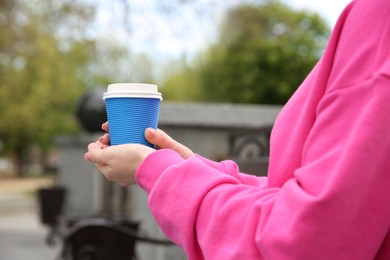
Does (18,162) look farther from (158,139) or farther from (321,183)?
(321,183)

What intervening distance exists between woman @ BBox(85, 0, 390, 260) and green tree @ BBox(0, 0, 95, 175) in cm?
1019

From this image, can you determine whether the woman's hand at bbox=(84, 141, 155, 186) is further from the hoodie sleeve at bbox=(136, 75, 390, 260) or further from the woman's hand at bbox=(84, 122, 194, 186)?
the hoodie sleeve at bbox=(136, 75, 390, 260)

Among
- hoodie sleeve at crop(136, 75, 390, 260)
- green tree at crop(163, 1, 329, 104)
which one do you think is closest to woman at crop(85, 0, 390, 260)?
hoodie sleeve at crop(136, 75, 390, 260)

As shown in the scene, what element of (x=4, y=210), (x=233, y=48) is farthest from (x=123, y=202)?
(x=233, y=48)

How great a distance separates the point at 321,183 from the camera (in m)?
0.98

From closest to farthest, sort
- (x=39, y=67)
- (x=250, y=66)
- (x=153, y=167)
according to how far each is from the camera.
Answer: (x=153, y=167), (x=39, y=67), (x=250, y=66)

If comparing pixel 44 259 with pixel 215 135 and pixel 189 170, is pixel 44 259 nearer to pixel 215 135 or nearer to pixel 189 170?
pixel 215 135

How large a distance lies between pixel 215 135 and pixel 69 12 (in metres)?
7.24

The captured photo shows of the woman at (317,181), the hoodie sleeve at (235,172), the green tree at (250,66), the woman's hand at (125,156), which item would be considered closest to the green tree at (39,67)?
the green tree at (250,66)

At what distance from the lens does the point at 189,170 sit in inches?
45.2

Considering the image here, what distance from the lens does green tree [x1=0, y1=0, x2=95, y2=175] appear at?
13.4 metres

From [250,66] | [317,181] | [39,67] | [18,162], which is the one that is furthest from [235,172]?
[18,162]

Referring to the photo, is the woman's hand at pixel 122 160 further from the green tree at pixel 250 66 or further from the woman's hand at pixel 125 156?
the green tree at pixel 250 66

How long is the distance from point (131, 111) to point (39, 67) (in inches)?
1117
